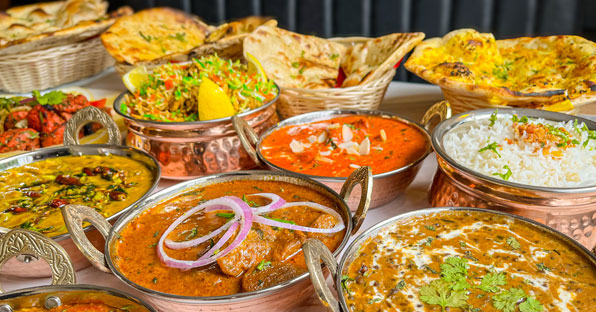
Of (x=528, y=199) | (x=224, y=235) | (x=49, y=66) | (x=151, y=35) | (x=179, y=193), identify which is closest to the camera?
(x=224, y=235)

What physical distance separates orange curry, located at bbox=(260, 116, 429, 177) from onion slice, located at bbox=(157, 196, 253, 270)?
1.40 ft

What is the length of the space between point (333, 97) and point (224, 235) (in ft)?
3.76

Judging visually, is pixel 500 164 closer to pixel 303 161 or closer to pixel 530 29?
pixel 303 161

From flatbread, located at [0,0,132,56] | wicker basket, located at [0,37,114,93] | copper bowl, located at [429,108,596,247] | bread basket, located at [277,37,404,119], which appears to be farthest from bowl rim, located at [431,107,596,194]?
wicker basket, located at [0,37,114,93]

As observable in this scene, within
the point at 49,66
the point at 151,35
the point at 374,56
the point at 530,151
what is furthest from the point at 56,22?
the point at 530,151

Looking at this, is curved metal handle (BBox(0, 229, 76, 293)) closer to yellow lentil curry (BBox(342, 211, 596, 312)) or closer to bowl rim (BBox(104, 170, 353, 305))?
bowl rim (BBox(104, 170, 353, 305))

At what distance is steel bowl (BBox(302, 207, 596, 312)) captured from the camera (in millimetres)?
1022

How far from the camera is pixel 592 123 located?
70.2 inches

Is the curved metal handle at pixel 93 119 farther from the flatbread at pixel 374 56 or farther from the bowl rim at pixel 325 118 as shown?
the flatbread at pixel 374 56

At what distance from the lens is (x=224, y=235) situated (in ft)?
4.07

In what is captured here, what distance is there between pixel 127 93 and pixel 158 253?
1247 millimetres

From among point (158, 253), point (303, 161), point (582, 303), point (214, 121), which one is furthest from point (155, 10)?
point (582, 303)

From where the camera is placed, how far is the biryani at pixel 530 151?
4.87ft

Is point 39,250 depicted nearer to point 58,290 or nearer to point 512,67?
point 58,290
